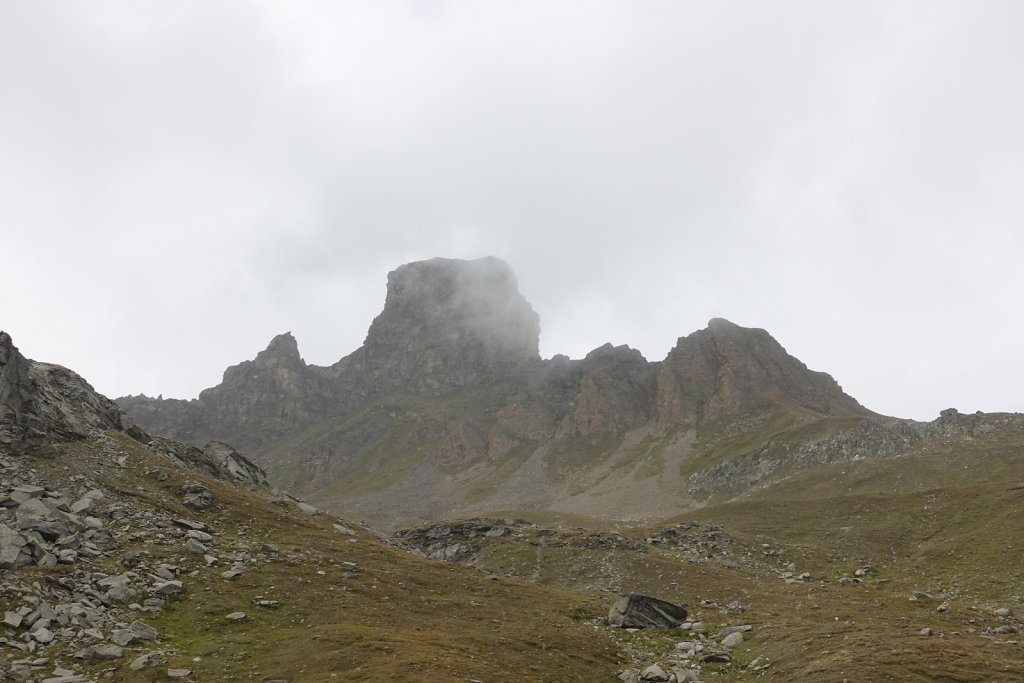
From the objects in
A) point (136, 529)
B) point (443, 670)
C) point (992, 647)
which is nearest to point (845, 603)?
point (992, 647)

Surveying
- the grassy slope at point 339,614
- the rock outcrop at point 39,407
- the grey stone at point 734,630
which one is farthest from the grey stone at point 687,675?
the rock outcrop at point 39,407

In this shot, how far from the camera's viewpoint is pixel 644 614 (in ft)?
143

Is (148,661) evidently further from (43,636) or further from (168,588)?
(168,588)

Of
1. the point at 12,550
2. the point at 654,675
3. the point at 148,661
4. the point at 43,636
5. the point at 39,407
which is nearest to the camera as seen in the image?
the point at 148,661

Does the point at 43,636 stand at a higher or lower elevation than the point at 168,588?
lower

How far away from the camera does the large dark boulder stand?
42.7m

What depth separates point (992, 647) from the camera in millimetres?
30406

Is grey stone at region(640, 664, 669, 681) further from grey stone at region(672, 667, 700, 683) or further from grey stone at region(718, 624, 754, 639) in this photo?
grey stone at region(718, 624, 754, 639)

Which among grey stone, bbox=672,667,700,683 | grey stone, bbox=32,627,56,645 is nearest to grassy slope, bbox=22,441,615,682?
grey stone, bbox=672,667,700,683

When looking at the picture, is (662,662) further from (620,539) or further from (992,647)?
(620,539)

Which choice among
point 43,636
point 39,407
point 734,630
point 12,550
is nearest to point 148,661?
point 43,636

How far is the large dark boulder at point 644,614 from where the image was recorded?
42.7 meters

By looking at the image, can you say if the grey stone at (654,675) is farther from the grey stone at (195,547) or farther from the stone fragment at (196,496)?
the stone fragment at (196,496)

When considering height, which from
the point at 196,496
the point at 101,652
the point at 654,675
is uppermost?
the point at 196,496
